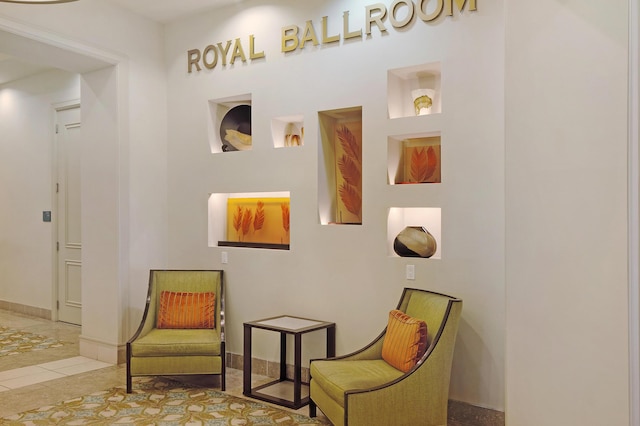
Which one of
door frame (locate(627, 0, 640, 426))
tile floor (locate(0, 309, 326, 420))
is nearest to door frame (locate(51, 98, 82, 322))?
tile floor (locate(0, 309, 326, 420))

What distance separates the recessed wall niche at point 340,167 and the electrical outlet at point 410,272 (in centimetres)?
63

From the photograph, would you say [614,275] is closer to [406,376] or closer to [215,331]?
[406,376]

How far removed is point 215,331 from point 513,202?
9.73ft

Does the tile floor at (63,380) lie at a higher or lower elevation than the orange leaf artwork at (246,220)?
lower

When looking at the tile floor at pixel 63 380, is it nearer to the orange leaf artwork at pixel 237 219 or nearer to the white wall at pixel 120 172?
the white wall at pixel 120 172

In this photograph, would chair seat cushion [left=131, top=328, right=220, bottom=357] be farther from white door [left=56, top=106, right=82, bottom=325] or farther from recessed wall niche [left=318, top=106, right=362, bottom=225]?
white door [left=56, top=106, right=82, bottom=325]

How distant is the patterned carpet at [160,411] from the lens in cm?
352

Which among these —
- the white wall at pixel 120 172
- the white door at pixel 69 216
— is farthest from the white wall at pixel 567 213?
the white door at pixel 69 216

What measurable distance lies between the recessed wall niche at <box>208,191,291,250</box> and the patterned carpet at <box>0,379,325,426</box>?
1341 mm

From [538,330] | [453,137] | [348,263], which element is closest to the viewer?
[538,330]

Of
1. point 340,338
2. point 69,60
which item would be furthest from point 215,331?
point 69,60

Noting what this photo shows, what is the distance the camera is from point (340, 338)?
414 centimetres

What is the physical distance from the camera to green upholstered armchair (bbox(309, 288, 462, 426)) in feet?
9.70

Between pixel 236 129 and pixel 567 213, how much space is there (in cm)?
353
